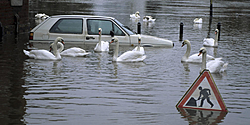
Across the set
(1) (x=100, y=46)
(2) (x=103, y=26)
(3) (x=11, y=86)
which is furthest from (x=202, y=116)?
(2) (x=103, y=26)

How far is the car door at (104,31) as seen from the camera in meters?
16.1

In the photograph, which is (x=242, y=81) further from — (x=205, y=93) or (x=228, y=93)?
(x=205, y=93)

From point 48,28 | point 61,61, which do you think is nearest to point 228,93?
point 61,61

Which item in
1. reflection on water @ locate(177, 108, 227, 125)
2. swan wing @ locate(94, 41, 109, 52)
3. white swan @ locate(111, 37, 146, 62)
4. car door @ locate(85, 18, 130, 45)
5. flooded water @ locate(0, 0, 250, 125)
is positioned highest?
car door @ locate(85, 18, 130, 45)

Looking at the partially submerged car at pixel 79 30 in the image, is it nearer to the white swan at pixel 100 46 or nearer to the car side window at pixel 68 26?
the car side window at pixel 68 26

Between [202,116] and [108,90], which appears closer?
[202,116]

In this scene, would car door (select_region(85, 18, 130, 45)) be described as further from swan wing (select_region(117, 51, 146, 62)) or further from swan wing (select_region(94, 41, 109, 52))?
swan wing (select_region(117, 51, 146, 62))

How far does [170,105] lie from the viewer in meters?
8.09

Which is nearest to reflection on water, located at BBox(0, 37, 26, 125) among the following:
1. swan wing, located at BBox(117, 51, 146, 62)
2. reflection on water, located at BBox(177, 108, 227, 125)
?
reflection on water, located at BBox(177, 108, 227, 125)

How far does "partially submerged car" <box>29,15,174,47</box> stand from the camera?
1605 cm

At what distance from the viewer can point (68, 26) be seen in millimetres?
16203

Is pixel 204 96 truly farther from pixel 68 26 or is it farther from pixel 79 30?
pixel 68 26

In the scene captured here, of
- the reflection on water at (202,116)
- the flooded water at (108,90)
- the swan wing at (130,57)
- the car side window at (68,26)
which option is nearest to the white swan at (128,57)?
the swan wing at (130,57)

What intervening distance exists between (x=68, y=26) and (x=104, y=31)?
142cm
